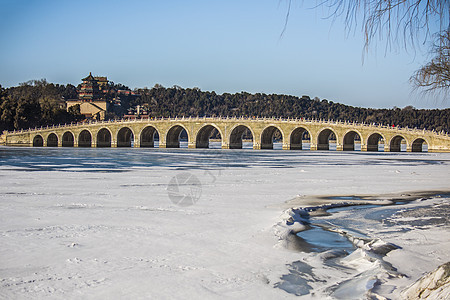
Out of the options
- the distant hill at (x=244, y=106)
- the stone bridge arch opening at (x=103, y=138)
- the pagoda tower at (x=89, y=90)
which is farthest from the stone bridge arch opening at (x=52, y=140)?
the distant hill at (x=244, y=106)

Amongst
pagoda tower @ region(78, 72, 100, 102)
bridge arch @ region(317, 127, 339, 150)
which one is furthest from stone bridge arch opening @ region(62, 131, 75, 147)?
bridge arch @ region(317, 127, 339, 150)

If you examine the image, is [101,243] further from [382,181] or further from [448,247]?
[382,181]

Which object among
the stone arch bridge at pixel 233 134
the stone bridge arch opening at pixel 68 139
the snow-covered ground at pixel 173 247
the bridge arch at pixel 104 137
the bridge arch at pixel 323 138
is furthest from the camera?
the stone bridge arch opening at pixel 68 139

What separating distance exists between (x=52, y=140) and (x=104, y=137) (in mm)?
9352

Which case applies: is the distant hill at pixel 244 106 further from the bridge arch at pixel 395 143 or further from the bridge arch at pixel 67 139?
the bridge arch at pixel 395 143

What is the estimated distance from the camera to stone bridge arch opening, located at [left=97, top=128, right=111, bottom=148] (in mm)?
86000

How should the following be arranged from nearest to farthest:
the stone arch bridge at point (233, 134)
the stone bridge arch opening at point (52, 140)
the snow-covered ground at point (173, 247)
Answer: the snow-covered ground at point (173, 247), the stone arch bridge at point (233, 134), the stone bridge arch opening at point (52, 140)

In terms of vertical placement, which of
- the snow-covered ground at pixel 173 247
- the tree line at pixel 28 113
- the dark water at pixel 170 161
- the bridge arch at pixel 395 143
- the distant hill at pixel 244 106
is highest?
the distant hill at pixel 244 106

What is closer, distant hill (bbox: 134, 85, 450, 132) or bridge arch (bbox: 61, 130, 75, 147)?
bridge arch (bbox: 61, 130, 75, 147)

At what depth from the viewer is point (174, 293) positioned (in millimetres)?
5797

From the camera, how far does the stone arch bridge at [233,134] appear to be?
209 feet

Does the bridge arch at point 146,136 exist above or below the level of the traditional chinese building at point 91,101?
below

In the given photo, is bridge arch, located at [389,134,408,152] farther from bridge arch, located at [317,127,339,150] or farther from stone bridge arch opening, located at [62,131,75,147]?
stone bridge arch opening, located at [62,131,75,147]

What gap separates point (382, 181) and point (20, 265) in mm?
17029
